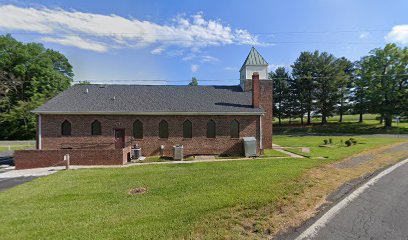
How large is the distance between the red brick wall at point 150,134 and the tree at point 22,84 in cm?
2776

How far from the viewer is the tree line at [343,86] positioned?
151ft

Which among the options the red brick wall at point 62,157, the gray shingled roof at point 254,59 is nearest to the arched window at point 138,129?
the red brick wall at point 62,157

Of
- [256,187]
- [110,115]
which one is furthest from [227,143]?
[256,187]

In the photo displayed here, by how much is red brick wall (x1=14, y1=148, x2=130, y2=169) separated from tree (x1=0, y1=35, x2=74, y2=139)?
3009 centimetres

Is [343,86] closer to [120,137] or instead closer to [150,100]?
[150,100]

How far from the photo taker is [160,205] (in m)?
7.11

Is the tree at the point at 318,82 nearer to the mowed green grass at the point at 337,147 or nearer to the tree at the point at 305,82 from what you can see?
the tree at the point at 305,82

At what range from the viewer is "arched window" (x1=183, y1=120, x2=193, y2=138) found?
20.1 meters

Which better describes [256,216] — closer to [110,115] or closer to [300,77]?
[110,115]

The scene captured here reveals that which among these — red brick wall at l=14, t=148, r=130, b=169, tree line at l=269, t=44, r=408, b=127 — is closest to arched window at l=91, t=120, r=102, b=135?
red brick wall at l=14, t=148, r=130, b=169

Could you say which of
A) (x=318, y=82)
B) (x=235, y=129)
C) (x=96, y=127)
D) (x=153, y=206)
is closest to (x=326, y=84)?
(x=318, y=82)

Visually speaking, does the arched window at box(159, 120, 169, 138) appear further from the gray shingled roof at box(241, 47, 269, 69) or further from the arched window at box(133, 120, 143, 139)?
the gray shingled roof at box(241, 47, 269, 69)

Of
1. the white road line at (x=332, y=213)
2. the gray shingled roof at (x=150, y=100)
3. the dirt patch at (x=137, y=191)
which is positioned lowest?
the dirt patch at (x=137, y=191)

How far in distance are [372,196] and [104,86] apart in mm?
22679
